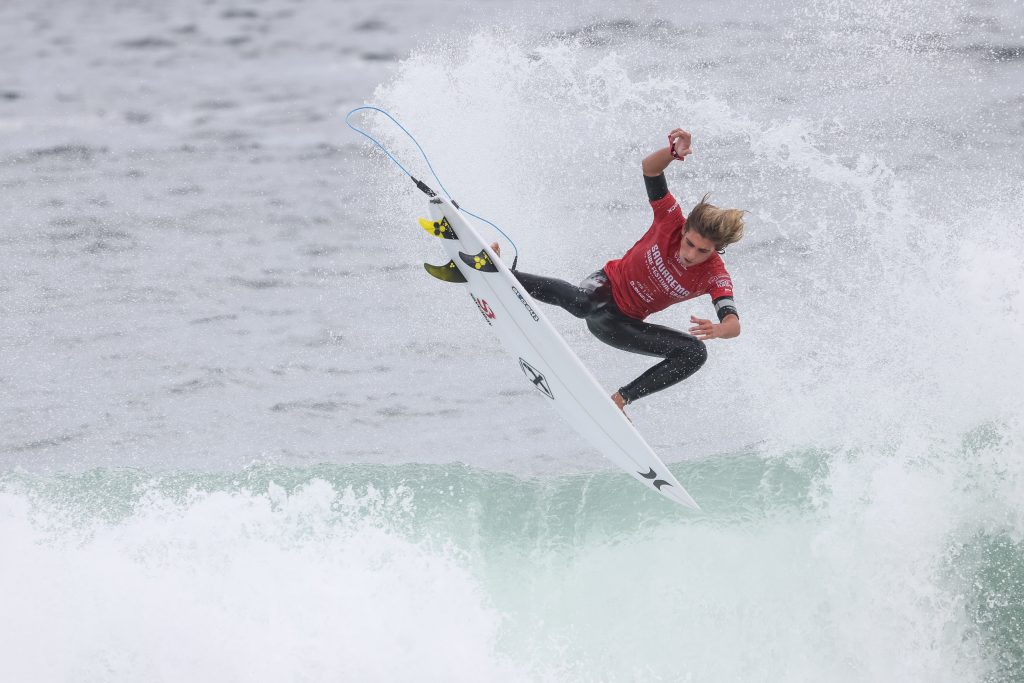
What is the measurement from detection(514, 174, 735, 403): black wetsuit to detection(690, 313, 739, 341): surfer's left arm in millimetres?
437

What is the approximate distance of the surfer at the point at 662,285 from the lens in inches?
176

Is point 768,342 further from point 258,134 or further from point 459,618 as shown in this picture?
point 258,134

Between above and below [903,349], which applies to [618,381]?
below

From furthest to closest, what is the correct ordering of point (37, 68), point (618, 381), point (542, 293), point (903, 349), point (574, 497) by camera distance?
point (37, 68)
point (618, 381)
point (903, 349)
point (574, 497)
point (542, 293)

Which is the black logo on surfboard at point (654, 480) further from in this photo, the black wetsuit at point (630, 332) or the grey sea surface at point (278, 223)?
the grey sea surface at point (278, 223)

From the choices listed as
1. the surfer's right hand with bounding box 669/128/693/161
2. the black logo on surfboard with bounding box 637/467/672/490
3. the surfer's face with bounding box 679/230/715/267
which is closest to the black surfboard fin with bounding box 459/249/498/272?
the surfer's face with bounding box 679/230/715/267

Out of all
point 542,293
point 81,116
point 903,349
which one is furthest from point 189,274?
point 903,349

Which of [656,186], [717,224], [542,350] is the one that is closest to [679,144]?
[656,186]

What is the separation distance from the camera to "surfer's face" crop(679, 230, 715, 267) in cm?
451

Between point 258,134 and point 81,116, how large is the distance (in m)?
2.13

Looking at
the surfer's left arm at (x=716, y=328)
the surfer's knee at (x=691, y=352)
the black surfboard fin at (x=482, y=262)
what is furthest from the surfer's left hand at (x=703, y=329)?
the black surfboard fin at (x=482, y=262)

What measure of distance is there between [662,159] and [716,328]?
31.5 inches

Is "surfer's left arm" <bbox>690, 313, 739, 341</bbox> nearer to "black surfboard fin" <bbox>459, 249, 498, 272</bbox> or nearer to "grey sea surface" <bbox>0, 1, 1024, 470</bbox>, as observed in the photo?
"black surfboard fin" <bbox>459, 249, 498, 272</bbox>

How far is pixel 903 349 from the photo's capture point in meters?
7.79
